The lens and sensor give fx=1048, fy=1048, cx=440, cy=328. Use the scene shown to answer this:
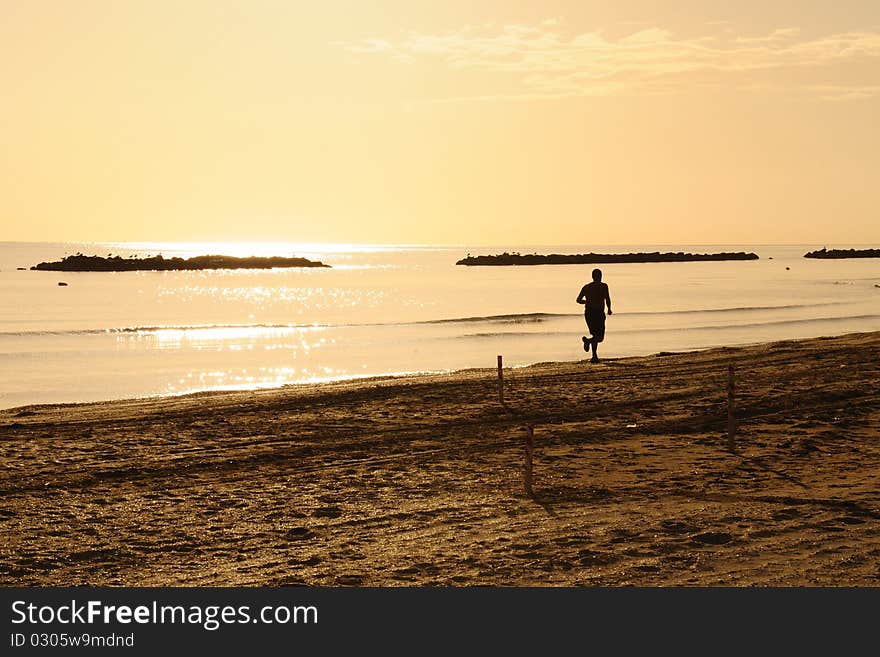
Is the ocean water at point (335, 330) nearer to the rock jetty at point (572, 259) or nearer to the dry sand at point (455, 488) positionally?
the dry sand at point (455, 488)

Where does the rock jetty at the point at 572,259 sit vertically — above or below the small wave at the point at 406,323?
above

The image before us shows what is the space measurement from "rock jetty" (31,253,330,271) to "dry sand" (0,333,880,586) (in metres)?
128

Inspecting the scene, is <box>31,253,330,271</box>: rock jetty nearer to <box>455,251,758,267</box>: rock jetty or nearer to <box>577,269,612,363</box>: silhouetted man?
<box>455,251,758,267</box>: rock jetty

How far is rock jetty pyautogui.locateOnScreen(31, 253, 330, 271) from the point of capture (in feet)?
459

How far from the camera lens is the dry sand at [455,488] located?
8.23 metres

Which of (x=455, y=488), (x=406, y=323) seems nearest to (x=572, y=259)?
(x=406, y=323)

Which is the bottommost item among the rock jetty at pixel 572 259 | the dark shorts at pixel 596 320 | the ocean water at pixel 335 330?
the ocean water at pixel 335 330

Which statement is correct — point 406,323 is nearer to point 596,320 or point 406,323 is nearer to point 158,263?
point 596,320

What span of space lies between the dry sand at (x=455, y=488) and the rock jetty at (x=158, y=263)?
420 feet

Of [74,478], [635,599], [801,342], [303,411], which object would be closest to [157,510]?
[74,478]

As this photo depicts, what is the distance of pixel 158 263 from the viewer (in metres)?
152

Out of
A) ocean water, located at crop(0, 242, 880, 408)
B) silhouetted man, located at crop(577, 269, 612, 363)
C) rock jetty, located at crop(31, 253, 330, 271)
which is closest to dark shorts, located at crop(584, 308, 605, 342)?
silhouetted man, located at crop(577, 269, 612, 363)

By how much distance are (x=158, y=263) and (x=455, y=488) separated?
147 meters

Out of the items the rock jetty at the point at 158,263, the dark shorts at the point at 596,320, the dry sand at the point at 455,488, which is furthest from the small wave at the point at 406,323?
the rock jetty at the point at 158,263
